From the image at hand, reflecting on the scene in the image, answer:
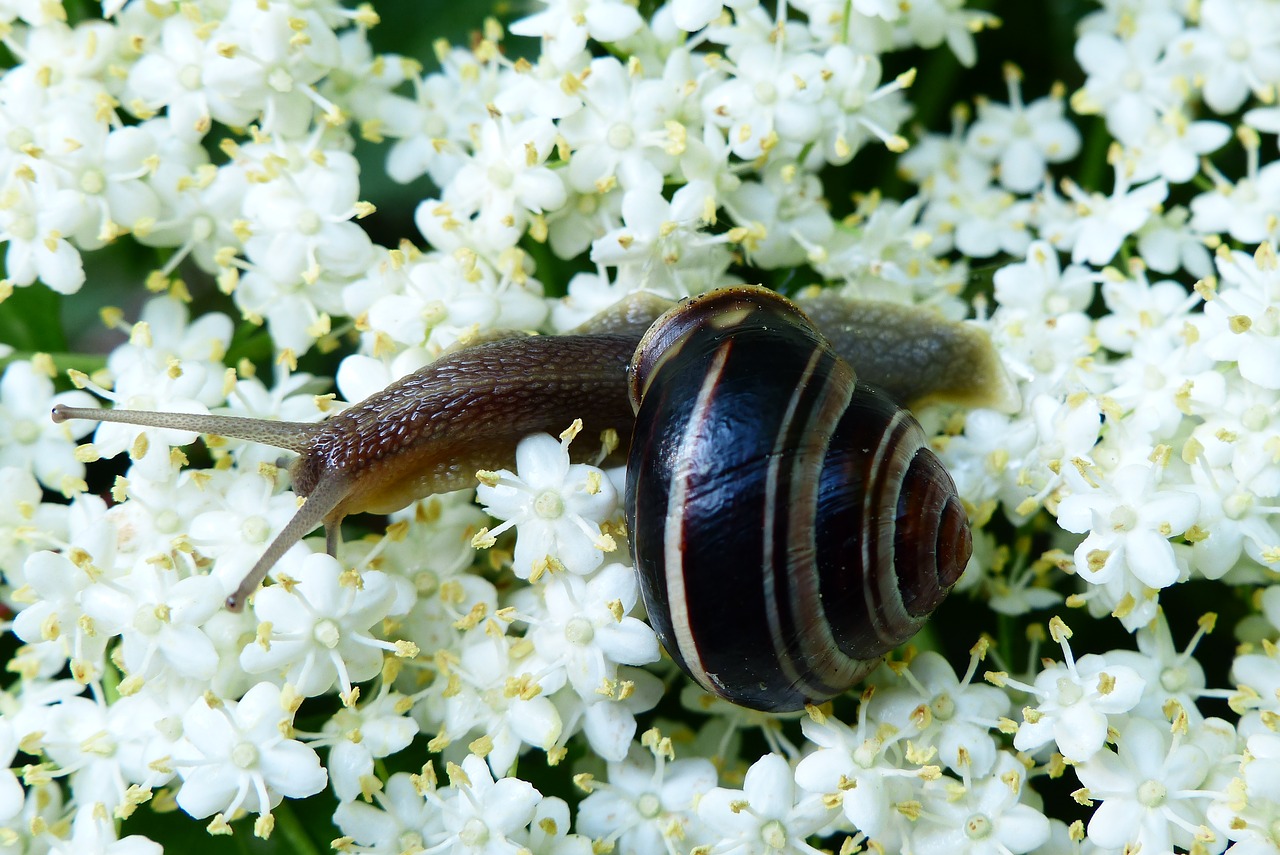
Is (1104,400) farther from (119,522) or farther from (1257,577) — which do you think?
(119,522)

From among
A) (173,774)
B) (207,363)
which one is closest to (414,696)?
(173,774)

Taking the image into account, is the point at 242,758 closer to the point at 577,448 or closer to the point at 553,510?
the point at 553,510

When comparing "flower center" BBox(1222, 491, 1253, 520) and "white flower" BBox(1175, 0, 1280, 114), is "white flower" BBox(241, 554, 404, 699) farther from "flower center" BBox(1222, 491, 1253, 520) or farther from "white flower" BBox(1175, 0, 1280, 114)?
"white flower" BBox(1175, 0, 1280, 114)

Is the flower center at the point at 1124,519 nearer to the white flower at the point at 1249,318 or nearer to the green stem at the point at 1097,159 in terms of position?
the white flower at the point at 1249,318

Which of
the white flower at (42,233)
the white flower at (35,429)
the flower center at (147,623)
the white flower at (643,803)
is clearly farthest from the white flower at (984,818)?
the white flower at (42,233)

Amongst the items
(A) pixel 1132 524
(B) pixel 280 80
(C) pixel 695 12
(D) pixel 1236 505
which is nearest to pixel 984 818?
(A) pixel 1132 524

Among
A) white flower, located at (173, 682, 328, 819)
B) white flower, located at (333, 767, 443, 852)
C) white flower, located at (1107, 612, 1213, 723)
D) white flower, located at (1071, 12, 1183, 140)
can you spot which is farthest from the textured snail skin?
white flower, located at (1071, 12, 1183, 140)
